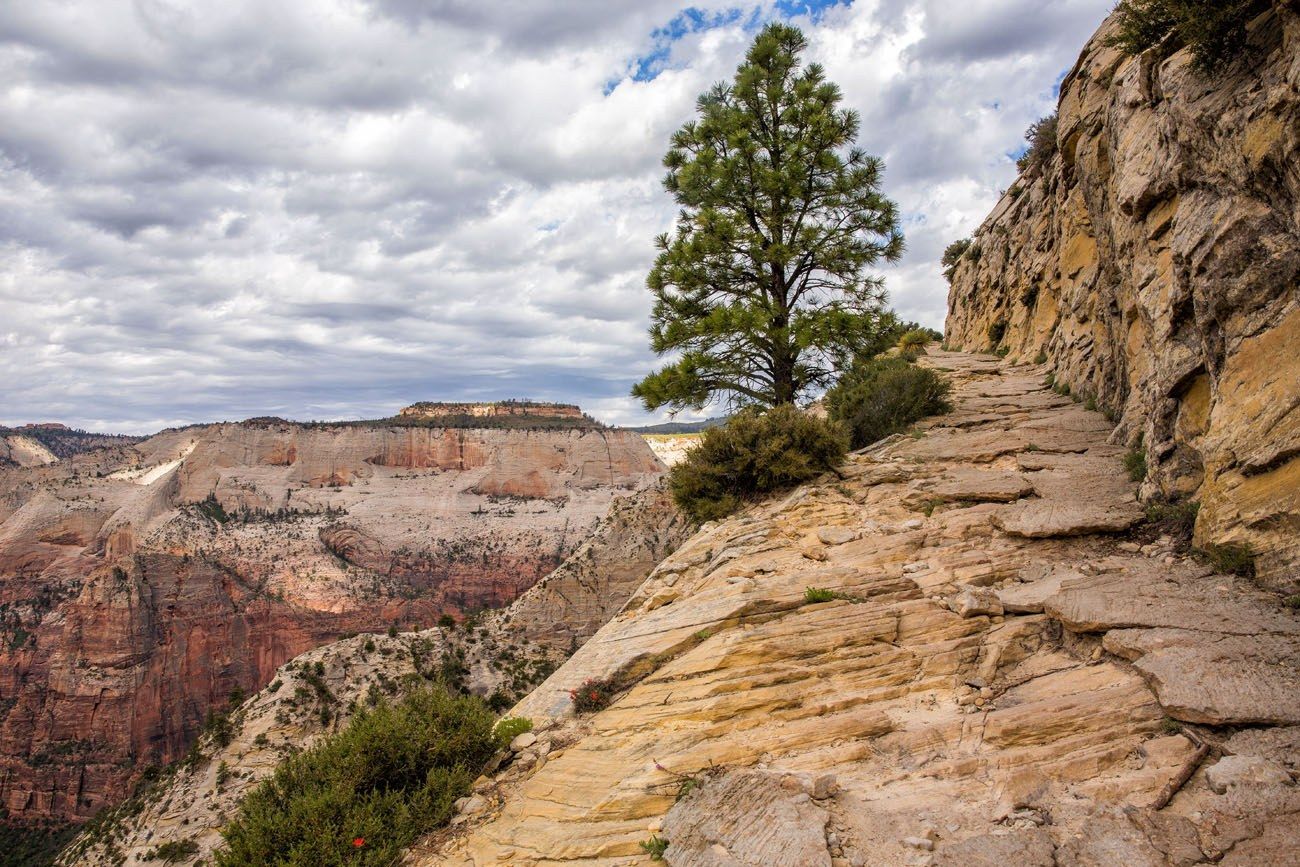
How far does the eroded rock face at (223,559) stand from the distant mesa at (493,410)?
512 inches

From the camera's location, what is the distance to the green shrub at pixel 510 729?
6.52m

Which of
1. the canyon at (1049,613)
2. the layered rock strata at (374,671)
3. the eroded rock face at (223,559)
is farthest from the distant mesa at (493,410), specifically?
the canyon at (1049,613)

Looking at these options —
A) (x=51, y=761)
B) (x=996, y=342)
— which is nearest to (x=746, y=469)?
(x=996, y=342)

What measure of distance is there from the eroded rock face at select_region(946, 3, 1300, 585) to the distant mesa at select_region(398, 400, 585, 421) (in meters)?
105

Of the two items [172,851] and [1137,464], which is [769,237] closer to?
[1137,464]

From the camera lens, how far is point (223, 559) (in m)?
64.2

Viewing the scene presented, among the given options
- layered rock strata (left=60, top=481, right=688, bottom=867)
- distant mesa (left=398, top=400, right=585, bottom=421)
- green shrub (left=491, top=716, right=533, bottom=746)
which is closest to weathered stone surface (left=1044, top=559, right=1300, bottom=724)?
green shrub (left=491, top=716, right=533, bottom=746)

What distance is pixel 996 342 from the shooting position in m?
24.6

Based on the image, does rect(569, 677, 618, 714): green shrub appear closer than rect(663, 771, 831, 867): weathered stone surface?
No

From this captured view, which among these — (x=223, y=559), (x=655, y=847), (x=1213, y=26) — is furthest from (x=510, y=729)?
(x=223, y=559)

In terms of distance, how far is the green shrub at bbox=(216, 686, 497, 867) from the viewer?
521cm

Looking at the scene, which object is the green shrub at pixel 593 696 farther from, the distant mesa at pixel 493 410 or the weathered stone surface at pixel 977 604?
the distant mesa at pixel 493 410

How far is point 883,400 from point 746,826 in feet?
35.3

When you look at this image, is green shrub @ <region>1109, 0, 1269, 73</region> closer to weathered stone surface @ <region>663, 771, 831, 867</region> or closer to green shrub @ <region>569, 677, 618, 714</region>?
weathered stone surface @ <region>663, 771, 831, 867</region>
